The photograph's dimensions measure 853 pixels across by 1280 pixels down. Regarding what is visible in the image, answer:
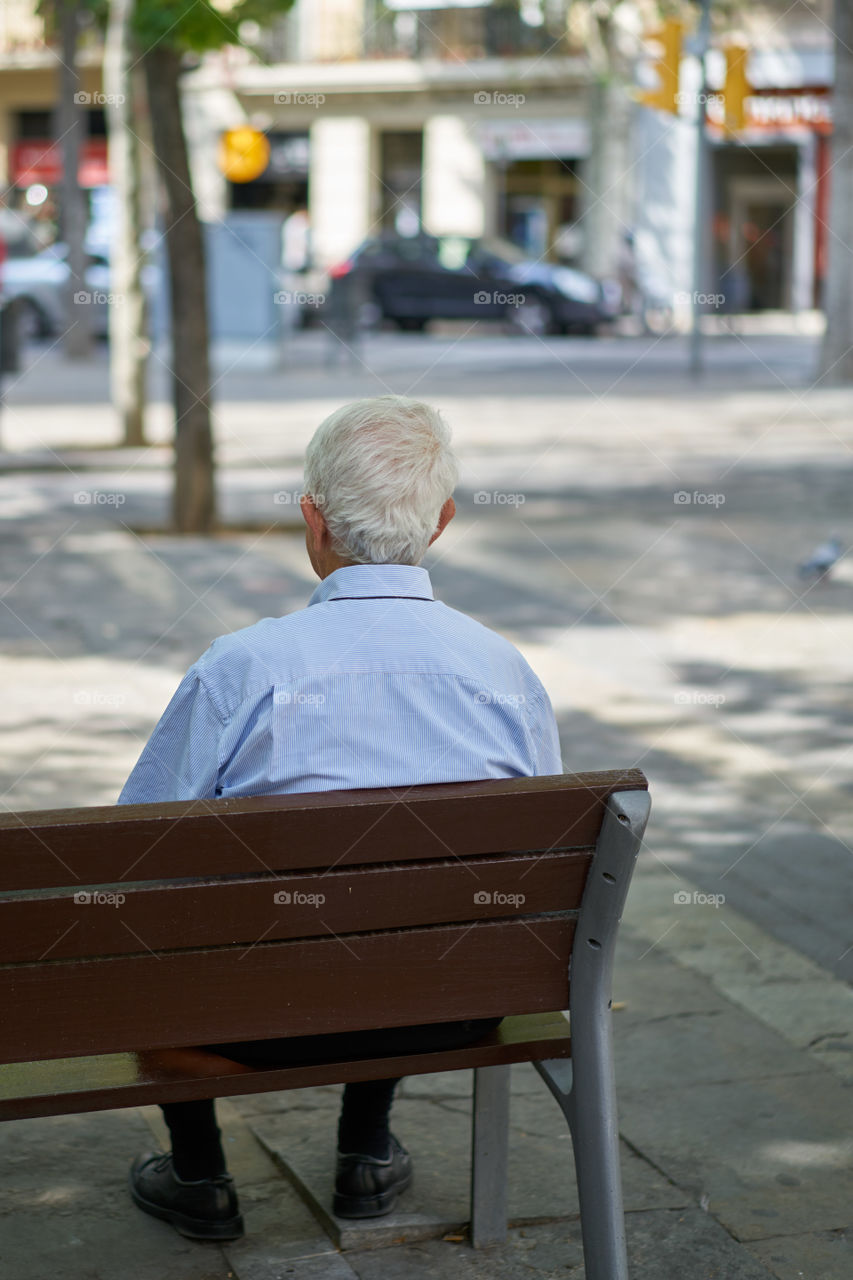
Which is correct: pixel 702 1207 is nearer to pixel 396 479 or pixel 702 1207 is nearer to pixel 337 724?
pixel 337 724

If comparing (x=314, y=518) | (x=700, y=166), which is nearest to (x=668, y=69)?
(x=700, y=166)

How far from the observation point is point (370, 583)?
2.51 m

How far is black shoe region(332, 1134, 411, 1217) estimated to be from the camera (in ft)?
9.52

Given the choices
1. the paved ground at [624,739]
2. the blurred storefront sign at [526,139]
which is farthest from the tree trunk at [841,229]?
the blurred storefront sign at [526,139]

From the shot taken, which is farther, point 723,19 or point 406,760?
point 723,19

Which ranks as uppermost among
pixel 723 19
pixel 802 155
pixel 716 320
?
pixel 723 19

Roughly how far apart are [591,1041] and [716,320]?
30975 mm

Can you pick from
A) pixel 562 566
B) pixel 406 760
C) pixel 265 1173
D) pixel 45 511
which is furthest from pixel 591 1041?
pixel 45 511

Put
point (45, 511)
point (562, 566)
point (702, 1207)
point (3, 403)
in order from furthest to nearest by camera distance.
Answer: point (3, 403), point (45, 511), point (562, 566), point (702, 1207)

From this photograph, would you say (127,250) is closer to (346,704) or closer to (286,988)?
(346,704)

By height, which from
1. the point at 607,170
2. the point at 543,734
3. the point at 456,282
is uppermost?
the point at 607,170

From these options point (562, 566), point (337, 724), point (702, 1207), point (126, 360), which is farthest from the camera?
point (126, 360)

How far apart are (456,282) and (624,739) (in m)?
23.9

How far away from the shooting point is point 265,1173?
3104mm
